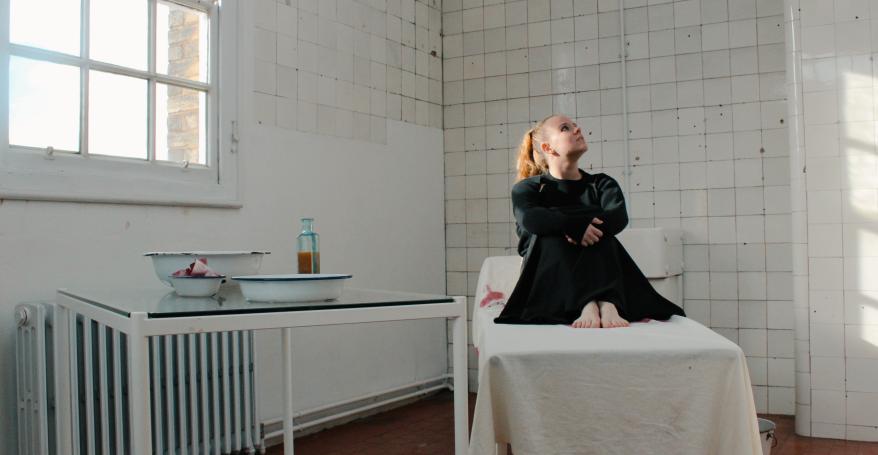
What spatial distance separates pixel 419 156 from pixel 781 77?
1.80m

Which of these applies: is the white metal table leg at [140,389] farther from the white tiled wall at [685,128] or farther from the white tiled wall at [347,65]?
the white tiled wall at [685,128]

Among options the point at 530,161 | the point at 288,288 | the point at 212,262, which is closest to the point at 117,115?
the point at 212,262

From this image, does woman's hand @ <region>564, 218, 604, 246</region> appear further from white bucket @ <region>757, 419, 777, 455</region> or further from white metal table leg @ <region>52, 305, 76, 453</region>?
white metal table leg @ <region>52, 305, 76, 453</region>

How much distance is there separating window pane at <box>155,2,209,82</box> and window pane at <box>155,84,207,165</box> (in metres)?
0.07

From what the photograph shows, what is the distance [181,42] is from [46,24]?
1.65 feet

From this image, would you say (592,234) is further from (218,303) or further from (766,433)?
(218,303)

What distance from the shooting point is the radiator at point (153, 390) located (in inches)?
79.2

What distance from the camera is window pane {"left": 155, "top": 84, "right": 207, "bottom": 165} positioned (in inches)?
102

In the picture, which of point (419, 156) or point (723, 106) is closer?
point (723, 106)

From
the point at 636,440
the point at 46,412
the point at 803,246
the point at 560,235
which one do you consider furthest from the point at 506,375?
the point at 803,246

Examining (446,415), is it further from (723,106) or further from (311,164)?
(723,106)

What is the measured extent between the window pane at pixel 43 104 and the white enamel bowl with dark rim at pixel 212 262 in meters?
0.66

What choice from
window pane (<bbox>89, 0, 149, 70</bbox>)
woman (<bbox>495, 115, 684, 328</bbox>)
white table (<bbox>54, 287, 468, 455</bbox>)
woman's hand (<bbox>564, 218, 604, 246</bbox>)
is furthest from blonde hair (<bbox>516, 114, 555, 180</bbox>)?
window pane (<bbox>89, 0, 149, 70</bbox>)

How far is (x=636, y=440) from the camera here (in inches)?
62.1
